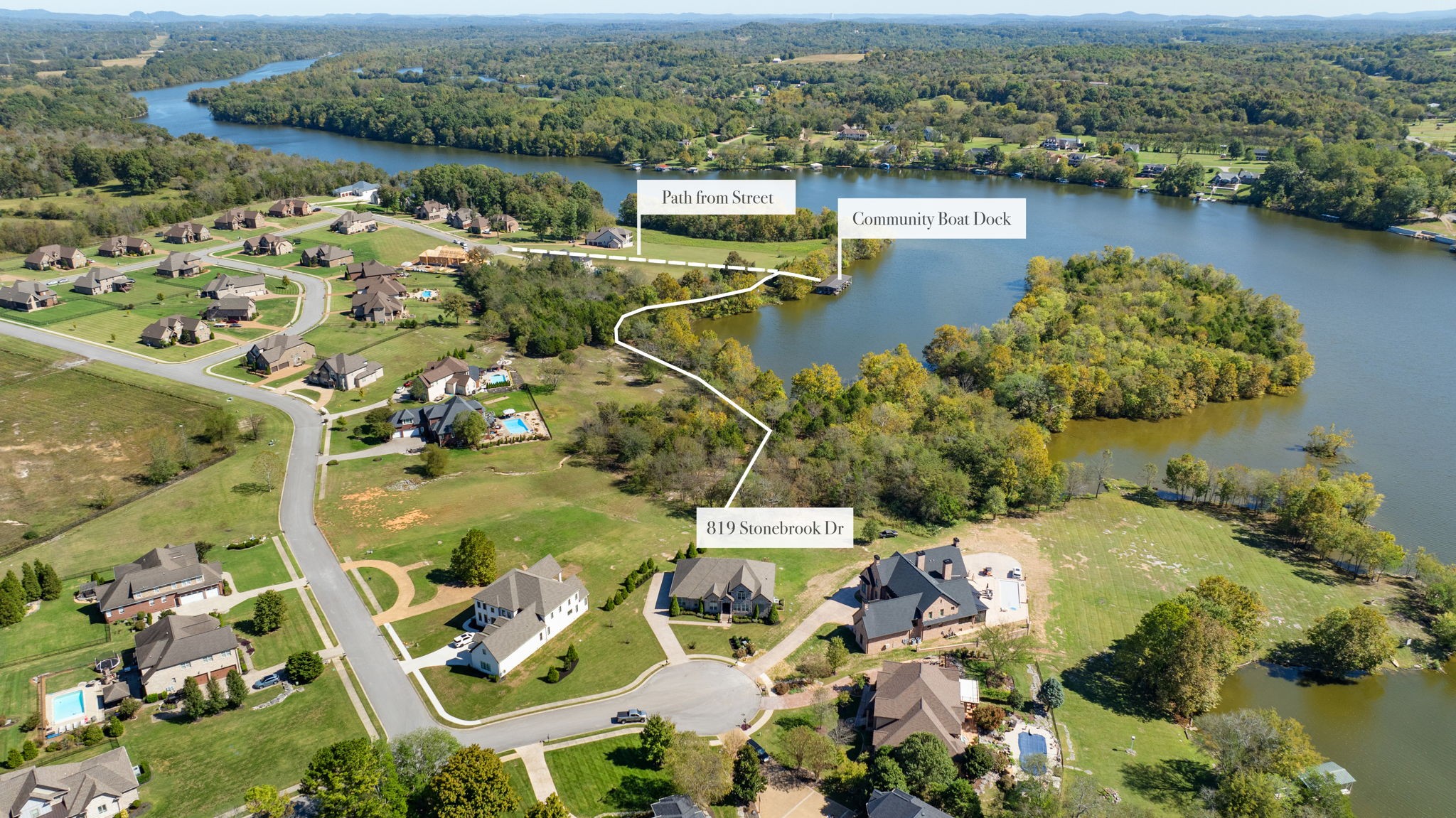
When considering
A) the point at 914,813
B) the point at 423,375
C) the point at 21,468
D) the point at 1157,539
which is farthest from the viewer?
the point at 423,375

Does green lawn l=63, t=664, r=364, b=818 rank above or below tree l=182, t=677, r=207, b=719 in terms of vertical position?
below

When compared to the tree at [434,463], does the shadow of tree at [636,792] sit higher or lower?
lower

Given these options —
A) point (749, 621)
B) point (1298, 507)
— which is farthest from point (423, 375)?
point (1298, 507)

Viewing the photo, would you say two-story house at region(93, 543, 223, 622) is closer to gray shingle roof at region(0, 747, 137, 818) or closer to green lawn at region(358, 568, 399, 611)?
green lawn at region(358, 568, 399, 611)

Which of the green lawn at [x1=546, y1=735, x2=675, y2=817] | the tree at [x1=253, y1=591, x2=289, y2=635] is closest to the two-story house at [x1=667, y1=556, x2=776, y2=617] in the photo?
the green lawn at [x1=546, y1=735, x2=675, y2=817]

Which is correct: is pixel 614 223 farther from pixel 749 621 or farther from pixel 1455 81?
pixel 1455 81

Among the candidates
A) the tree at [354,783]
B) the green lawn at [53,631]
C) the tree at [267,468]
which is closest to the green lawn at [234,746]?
the tree at [354,783]

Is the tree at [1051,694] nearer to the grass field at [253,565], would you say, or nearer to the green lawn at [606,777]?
the green lawn at [606,777]
